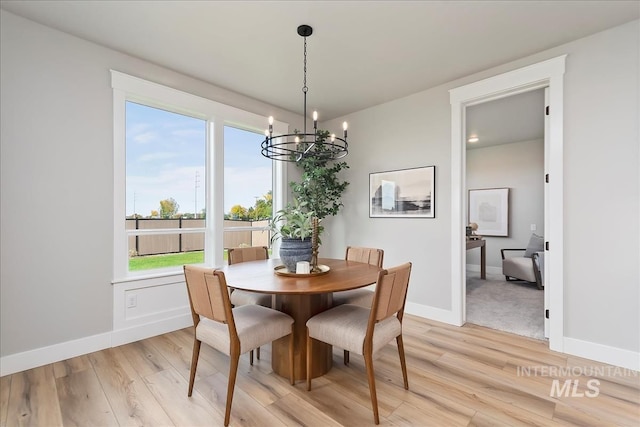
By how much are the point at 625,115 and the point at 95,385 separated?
4.57 meters

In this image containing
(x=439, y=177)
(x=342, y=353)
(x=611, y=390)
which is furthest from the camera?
(x=439, y=177)

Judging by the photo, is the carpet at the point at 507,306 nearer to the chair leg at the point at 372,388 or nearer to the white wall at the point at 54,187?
the chair leg at the point at 372,388

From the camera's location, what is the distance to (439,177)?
3.40 meters

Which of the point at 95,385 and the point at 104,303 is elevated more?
the point at 104,303

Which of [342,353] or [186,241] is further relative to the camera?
[186,241]

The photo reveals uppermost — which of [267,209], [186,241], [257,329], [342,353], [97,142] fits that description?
[97,142]

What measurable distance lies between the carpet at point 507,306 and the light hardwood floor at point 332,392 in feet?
1.71

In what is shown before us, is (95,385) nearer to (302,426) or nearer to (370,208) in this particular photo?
(302,426)

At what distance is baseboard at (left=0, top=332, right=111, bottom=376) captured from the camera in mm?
2182

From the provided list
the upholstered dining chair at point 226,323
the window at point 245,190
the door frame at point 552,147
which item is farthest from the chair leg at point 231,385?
the door frame at point 552,147

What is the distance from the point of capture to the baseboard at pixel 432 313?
10.7 feet

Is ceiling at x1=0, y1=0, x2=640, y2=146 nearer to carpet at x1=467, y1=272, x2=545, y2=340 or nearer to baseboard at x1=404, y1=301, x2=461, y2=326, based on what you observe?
baseboard at x1=404, y1=301, x2=461, y2=326

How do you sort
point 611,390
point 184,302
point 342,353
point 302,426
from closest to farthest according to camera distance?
1. point 302,426
2. point 611,390
3. point 342,353
4. point 184,302

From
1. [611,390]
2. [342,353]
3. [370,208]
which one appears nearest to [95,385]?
[342,353]
